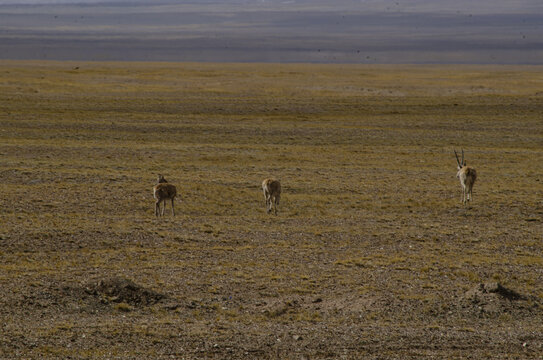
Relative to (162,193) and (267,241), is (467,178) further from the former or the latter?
(162,193)

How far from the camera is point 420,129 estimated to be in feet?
146

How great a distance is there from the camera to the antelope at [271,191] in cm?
2226

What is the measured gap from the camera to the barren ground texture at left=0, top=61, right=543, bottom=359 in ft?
42.8

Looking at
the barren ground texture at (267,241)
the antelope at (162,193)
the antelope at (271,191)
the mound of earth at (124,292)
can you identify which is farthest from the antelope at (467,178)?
the mound of earth at (124,292)

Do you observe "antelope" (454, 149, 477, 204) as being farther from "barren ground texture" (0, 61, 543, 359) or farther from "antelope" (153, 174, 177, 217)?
"antelope" (153, 174, 177, 217)

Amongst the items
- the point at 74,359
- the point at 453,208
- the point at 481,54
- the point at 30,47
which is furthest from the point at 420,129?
the point at 30,47

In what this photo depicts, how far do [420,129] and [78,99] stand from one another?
81.3 ft

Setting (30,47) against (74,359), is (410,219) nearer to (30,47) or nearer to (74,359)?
(74,359)

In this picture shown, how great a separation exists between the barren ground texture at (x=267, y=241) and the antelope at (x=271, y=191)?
486 millimetres

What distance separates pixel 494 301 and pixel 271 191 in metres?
9.15

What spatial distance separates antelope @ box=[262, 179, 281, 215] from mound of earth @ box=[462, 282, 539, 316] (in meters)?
8.52

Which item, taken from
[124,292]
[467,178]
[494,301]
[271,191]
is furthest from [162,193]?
[494,301]

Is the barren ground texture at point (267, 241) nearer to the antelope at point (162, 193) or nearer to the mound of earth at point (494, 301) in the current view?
the mound of earth at point (494, 301)

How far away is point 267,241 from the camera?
19.3 metres
